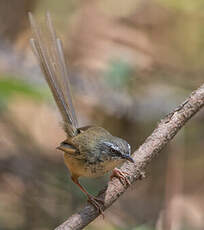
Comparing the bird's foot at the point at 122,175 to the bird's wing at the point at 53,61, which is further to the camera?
the bird's wing at the point at 53,61

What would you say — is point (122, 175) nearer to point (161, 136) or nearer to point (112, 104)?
point (161, 136)

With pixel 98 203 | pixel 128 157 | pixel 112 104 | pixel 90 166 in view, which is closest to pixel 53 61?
pixel 90 166

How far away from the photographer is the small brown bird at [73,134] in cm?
357

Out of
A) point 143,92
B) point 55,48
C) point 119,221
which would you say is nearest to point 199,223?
point 119,221

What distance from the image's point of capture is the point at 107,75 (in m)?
5.94

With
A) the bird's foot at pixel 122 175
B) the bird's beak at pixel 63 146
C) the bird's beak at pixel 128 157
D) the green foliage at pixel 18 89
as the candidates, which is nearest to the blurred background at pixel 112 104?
the green foliage at pixel 18 89

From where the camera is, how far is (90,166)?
364cm

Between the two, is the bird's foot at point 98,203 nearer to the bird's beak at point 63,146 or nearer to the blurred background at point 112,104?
the bird's beak at point 63,146

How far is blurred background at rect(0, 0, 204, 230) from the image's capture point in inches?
225

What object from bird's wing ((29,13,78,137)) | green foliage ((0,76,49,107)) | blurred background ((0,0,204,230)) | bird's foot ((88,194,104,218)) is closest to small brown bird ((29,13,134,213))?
bird's wing ((29,13,78,137))

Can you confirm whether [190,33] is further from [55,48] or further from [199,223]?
[55,48]

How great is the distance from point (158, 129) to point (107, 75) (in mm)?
2784

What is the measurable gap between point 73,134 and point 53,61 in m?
0.68

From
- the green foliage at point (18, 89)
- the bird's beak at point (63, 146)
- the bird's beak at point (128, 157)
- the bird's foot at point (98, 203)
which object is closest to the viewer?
the bird's foot at point (98, 203)
